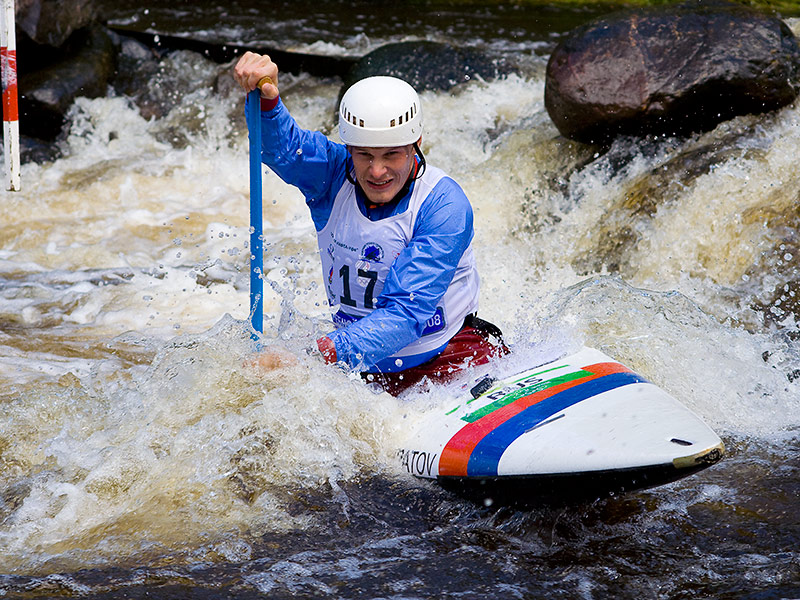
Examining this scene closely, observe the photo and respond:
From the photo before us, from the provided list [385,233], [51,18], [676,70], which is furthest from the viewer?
[51,18]

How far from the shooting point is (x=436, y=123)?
27.2 feet

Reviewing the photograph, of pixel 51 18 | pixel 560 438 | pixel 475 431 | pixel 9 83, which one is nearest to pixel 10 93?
pixel 9 83

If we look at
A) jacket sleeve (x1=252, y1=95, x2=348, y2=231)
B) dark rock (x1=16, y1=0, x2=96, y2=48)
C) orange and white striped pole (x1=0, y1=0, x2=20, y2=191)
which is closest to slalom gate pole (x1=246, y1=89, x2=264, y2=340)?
jacket sleeve (x1=252, y1=95, x2=348, y2=231)

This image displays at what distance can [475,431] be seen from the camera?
3.35 m

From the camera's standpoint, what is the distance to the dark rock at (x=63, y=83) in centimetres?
877

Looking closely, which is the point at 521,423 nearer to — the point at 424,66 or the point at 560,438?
the point at 560,438

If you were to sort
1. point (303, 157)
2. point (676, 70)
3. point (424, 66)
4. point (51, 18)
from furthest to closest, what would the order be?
point (51, 18) → point (424, 66) → point (676, 70) → point (303, 157)

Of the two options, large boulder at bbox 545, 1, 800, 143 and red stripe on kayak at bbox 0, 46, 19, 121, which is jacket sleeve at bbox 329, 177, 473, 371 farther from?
large boulder at bbox 545, 1, 800, 143

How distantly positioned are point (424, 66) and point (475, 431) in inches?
235

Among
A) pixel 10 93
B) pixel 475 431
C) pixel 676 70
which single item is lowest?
pixel 475 431

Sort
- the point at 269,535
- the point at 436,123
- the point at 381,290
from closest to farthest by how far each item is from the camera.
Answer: the point at 269,535 < the point at 381,290 < the point at 436,123

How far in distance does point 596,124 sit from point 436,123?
1948 millimetres

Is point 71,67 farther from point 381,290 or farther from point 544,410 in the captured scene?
point 544,410

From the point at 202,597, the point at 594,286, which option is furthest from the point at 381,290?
the point at 594,286
